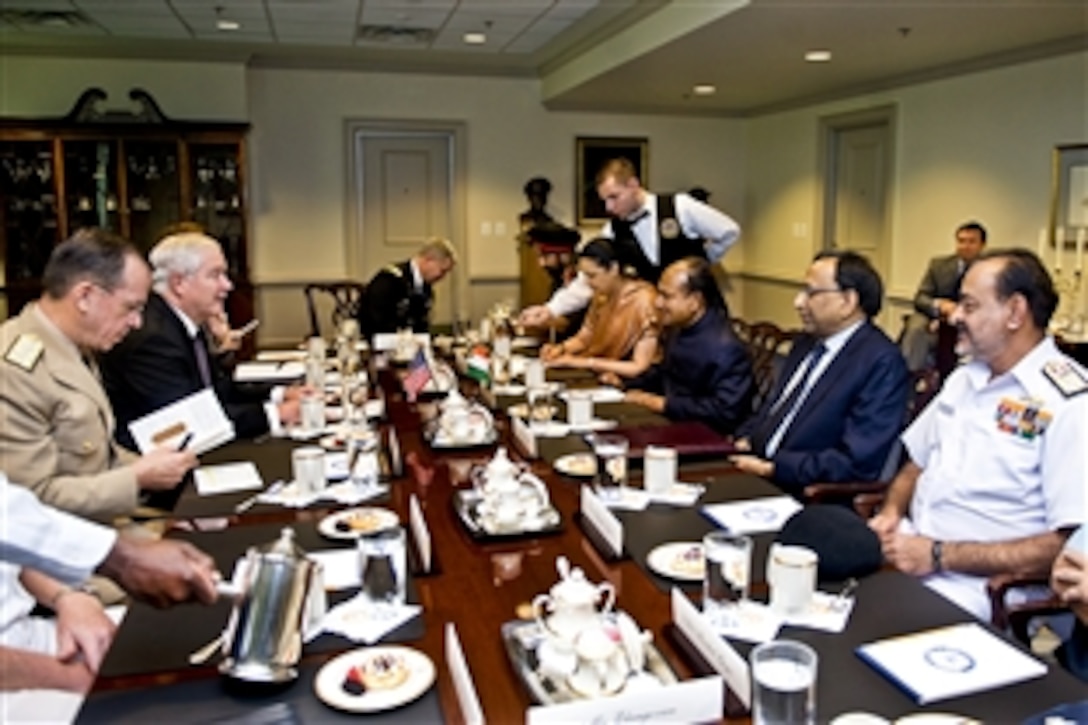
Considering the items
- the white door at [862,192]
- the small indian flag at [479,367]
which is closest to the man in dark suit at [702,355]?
the small indian flag at [479,367]

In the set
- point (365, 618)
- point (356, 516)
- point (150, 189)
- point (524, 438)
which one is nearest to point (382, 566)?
point (365, 618)

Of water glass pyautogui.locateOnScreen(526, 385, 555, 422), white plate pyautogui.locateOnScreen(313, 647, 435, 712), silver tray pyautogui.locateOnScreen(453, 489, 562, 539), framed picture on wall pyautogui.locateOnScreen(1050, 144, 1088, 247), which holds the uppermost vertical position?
framed picture on wall pyautogui.locateOnScreen(1050, 144, 1088, 247)

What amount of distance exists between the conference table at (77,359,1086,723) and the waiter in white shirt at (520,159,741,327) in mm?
A: 2103

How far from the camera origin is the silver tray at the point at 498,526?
5.67ft

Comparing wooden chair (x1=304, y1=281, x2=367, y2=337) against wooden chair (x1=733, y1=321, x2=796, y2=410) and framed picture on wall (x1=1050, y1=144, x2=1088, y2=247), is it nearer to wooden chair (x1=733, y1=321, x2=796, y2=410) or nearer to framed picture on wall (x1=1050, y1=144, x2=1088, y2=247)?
wooden chair (x1=733, y1=321, x2=796, y2=410)

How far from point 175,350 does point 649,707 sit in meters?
2.17

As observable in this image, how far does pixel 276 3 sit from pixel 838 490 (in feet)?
14.4

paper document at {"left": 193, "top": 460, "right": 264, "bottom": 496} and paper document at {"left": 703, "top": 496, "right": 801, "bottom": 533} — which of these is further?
paper document at {"left": 193, "top": 460, "right": 264, "bottom": 496}

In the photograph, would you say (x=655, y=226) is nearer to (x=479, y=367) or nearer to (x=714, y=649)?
(x=479, y=367)

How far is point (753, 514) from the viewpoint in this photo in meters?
1.88

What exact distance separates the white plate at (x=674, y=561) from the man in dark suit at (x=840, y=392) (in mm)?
759

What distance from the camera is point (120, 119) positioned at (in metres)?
6.30

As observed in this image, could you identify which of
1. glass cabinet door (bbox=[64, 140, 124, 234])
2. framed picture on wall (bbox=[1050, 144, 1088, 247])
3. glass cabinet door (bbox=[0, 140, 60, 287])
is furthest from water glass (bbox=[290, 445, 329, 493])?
glass cabinet door (bbox=[0, 140, 60, 287])

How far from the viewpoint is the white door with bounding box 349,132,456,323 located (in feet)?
24.6
